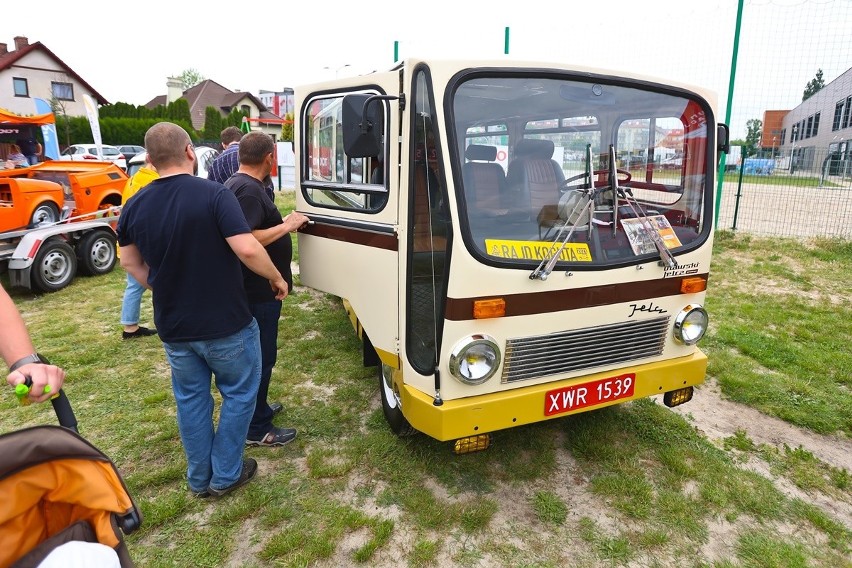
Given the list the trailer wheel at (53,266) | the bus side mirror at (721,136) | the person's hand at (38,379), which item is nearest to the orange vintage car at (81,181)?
the trailer wheel at (53,266)

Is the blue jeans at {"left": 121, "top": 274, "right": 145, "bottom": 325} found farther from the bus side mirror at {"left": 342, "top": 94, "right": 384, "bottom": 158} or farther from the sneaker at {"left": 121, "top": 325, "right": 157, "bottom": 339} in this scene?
the bus side mirror at {"left": 342, "top": 94, "right": 384, "bottom": 158}

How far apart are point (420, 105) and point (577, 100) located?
0.89 meters

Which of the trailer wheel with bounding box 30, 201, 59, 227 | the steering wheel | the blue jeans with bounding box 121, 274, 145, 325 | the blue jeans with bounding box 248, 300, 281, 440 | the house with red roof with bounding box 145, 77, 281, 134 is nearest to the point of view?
the steering wheel

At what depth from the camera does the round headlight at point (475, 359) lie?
268cm

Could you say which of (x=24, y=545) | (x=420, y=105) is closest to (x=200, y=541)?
(x=24, y=545)

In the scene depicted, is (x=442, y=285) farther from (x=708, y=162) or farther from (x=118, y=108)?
(x=118, y=108)

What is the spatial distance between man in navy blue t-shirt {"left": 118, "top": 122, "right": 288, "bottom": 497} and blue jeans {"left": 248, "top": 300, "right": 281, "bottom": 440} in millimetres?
447

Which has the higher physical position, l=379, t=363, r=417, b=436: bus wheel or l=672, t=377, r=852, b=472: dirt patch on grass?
l=379, t=363, r=417, b=436: bus wheel

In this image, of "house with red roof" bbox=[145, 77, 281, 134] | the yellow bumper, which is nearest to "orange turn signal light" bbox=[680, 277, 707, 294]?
the yellow bumper

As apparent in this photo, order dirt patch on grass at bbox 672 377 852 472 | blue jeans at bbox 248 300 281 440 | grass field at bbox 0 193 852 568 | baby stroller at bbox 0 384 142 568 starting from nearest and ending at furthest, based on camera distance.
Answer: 1. baby stroller at bbox 0 384 142 568
2. grass field at bbox 0 193 852 568
3. blue jeans at bbox 248 300 281 440
4. dirt patch on grass at bbox 672 377 852 472

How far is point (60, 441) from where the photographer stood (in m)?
1.61

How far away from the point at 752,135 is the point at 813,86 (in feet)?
3.78

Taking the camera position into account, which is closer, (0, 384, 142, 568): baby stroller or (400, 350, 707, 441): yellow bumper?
(0, 384, 142, 568): baby stroller

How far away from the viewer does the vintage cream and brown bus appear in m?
2.69
